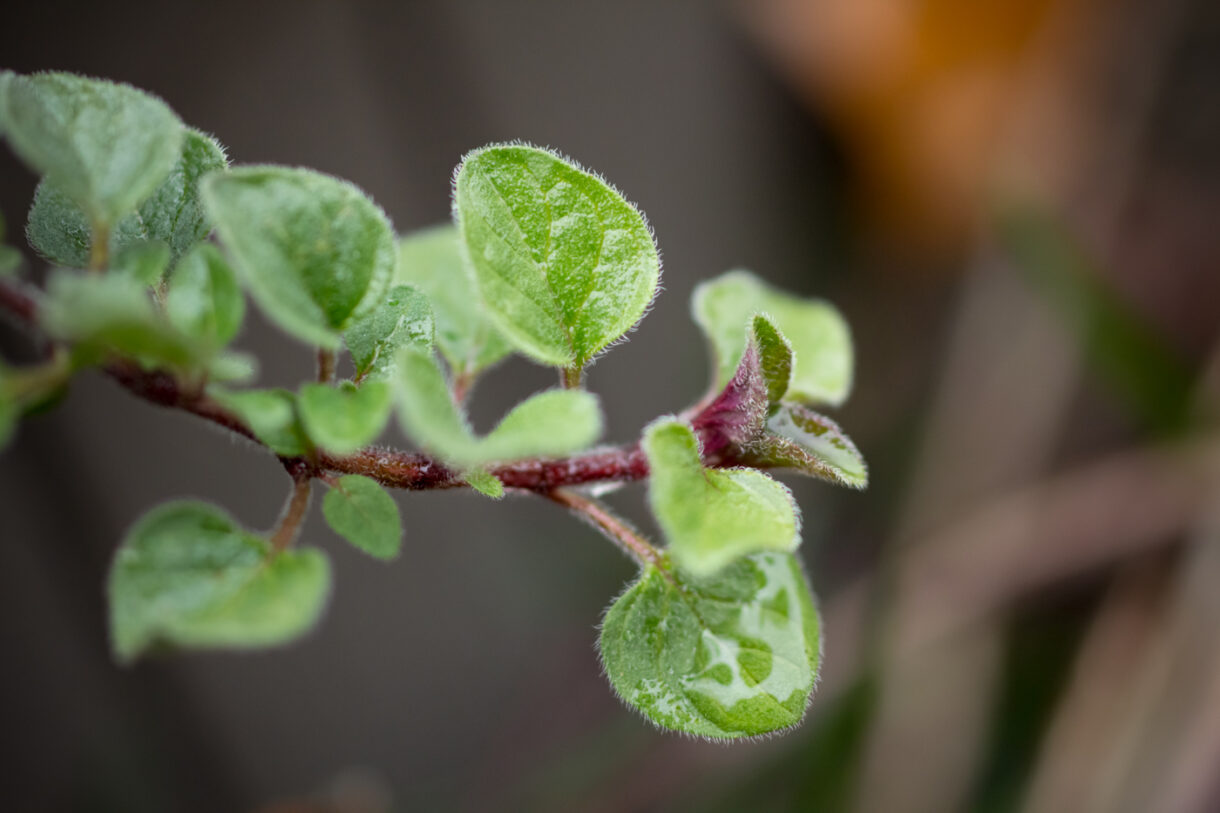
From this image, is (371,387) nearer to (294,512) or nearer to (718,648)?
(294,512)

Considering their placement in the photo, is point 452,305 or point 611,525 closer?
point 611,525

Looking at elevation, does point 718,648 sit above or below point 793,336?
below

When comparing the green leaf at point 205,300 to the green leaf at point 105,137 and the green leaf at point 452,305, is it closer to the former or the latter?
the green leaf at point 105,137

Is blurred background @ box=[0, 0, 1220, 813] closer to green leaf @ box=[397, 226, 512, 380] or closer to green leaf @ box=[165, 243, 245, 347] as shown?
green leaf @ box=[397, 226, 512, 380]

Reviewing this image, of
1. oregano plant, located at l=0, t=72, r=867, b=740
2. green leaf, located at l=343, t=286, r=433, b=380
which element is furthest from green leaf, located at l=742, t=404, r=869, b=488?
green leaf, located at l=343, t=286, r=433, b=380

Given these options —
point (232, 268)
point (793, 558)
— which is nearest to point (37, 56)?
point (232, 268)

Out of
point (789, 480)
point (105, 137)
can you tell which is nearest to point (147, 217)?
point (105, 137)

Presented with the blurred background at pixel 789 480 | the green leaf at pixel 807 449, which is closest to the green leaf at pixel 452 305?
the green leaf at pixel 807 449
